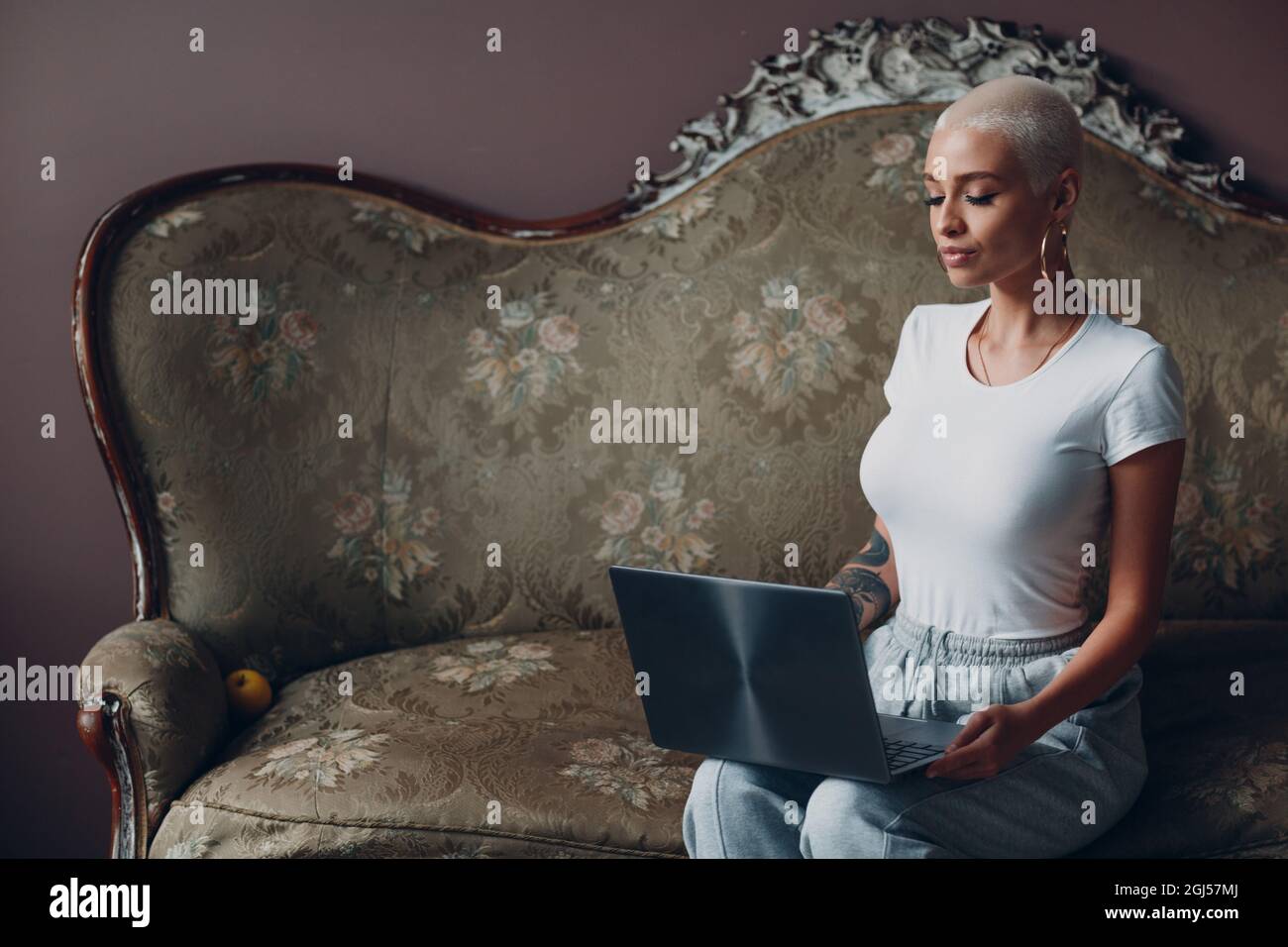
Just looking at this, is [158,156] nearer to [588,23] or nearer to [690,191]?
[588,23]

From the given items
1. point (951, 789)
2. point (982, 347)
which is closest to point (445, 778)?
point (951, 789)

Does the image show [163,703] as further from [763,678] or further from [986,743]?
[986,743]

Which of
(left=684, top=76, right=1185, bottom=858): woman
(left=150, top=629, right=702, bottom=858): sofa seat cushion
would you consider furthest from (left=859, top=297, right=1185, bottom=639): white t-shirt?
(left=150, top=629, right=702, bottom=858): sofa seat cushion

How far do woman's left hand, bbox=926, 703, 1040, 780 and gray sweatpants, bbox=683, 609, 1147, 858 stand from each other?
0.10 ft

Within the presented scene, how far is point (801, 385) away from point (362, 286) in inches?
28.9

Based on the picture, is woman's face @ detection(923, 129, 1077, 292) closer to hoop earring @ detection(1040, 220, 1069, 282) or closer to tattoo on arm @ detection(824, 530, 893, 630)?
hoop earring @ detection(1040, 220, 1069, 282)

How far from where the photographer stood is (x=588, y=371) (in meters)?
1.98

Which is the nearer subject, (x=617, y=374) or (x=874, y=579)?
(x=874, y=579)

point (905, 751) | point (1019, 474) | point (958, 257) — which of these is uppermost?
point (958, 257)

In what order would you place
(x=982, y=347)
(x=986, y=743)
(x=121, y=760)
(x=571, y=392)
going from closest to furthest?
(x=986, y=743), (x=982, y=347), (x=121, y=760), (x=571, y=392)

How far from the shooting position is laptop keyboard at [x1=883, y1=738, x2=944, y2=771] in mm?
1152

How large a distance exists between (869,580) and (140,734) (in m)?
0.93

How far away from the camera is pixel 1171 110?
2.11 meters

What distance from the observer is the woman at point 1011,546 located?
1.19 meters
